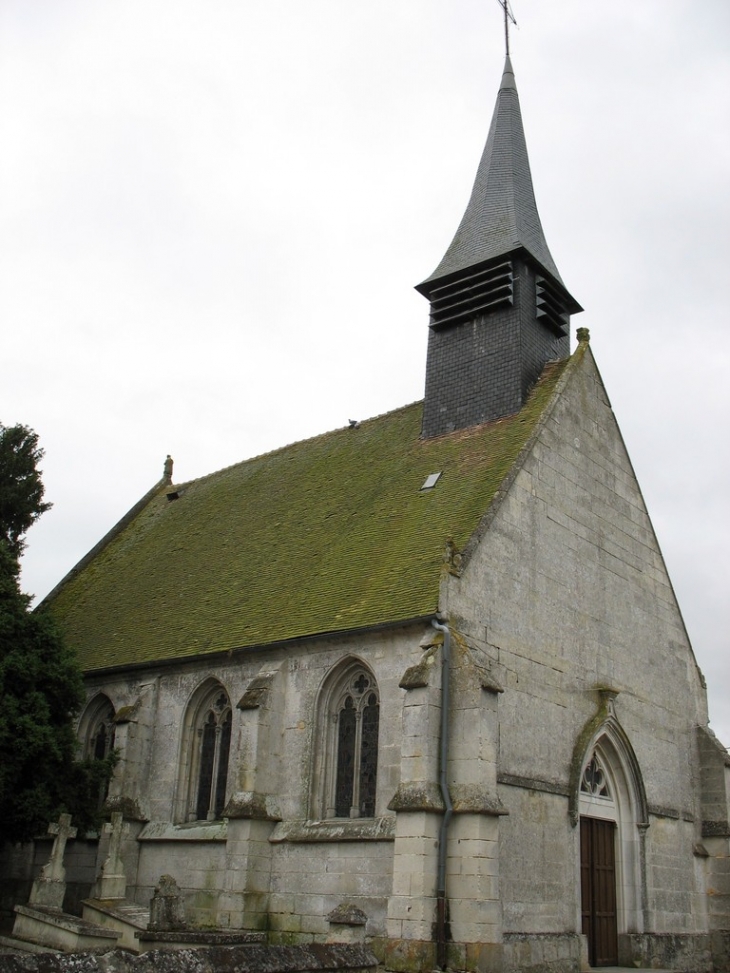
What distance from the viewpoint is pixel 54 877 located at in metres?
16.8

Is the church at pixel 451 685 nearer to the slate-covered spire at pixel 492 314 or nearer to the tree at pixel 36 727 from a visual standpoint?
the slate-covered spire at pixel 492 314

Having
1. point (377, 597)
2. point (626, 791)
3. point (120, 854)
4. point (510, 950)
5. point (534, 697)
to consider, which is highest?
point (377, 597)

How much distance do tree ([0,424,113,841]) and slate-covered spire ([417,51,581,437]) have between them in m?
9.37

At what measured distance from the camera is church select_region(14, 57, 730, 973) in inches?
574

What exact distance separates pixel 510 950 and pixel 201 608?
376 inches

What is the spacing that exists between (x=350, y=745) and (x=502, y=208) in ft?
46.1

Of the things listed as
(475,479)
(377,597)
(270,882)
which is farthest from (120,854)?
(475,479)

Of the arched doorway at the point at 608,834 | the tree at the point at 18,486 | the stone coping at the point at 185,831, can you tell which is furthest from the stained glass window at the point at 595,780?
the tree at the point at 18,486

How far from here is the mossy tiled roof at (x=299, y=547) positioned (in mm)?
17219

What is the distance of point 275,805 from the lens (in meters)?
16.6

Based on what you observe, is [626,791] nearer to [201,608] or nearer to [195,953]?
[201,608]

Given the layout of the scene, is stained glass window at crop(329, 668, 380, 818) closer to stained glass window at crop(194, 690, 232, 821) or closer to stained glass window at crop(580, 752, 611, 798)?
stained glass window at crop(194, 690, 232, 821)

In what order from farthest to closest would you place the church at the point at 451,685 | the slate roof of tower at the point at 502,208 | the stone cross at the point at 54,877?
the slate roof of tower at the point at 502,208, the stone cross at the point at 54,877, the church at the point at 451,685

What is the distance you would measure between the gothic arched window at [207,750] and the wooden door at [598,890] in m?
6.78
